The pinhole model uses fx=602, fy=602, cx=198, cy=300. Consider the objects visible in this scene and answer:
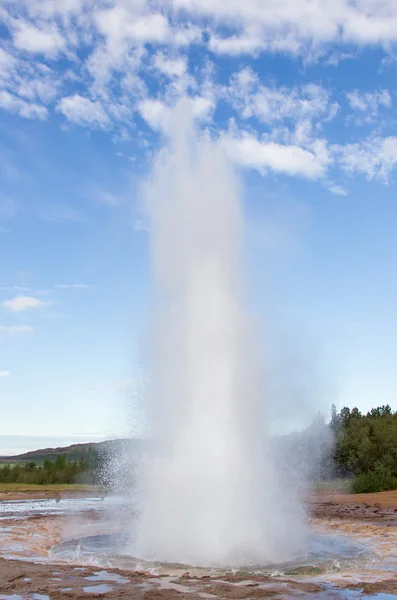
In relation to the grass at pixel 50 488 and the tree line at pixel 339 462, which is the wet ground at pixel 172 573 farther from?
the grass at pixel 50 488

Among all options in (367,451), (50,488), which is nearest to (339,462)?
(367,451)

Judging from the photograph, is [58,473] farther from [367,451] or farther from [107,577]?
[107,577]

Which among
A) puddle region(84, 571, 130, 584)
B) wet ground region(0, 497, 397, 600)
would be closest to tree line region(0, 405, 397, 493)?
wet ground region(0, 497, 397, 600)

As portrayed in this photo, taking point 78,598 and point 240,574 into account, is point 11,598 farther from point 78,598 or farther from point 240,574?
point 240,574

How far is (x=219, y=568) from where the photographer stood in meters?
12.9

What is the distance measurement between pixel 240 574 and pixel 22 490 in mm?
41606

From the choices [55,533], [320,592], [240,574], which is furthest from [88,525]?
[320,592]

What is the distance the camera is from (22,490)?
49.4 m

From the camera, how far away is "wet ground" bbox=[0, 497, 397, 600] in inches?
411

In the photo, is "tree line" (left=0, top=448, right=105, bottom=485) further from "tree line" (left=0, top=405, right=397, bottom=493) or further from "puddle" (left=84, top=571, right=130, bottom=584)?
"puddle" (left=84, top=571, right=130, bottom=584)

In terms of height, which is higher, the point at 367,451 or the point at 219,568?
the point at 367,451

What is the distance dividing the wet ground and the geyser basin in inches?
0.9

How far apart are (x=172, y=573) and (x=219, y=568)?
3.52 feet

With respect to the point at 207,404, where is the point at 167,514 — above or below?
below
